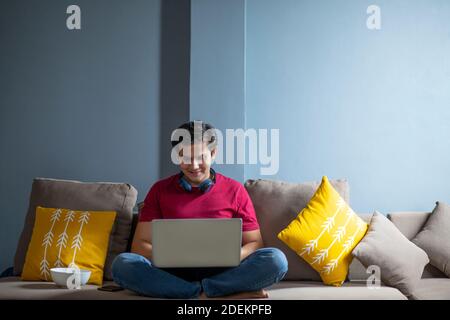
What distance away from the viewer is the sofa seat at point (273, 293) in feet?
9.16

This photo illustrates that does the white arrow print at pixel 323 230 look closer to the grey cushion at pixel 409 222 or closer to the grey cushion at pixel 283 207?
the grey cushion at pixel 283 207

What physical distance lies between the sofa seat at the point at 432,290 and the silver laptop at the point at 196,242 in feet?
3.16

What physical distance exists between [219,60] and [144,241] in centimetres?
127

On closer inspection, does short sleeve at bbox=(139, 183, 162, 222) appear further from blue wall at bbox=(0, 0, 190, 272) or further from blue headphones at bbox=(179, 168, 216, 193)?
blue wall at bbox=(0, 0, 190, 272)

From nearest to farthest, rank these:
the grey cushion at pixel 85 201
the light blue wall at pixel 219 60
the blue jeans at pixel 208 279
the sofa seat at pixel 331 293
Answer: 1. the blue jeans at pixel 208 279
2. the sofa seat at pixel 331 293
3. the grey cushion at pixel 85 201
4. the light blue wall at pixel 219 60

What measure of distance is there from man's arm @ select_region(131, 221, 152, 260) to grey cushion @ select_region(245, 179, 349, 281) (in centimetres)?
60

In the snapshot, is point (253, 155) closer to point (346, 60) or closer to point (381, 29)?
point (346, 60)

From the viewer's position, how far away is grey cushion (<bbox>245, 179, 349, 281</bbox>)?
3273 mm

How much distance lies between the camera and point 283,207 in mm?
3377

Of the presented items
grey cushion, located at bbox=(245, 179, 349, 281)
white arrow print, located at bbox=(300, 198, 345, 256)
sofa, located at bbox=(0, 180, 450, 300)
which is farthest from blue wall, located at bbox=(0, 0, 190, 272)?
white arrow print, located at bbox=(300, 198, 345, 256)

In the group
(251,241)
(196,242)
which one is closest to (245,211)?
(251,241)

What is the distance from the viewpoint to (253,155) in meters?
3.90

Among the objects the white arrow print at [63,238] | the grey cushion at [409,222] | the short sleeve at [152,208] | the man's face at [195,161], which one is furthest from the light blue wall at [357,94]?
the white arrow print at [63,238]

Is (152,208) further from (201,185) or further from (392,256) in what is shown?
(392,256)
